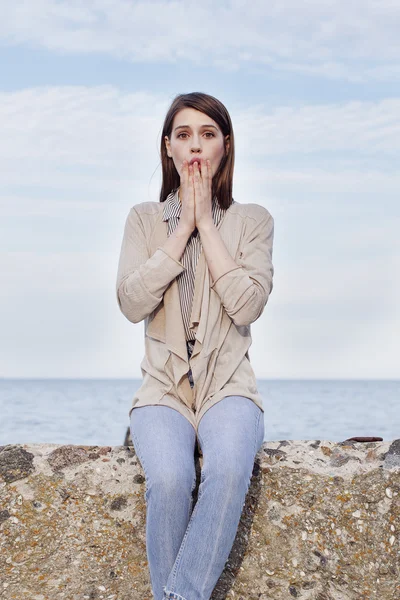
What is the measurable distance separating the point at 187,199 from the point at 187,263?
32 centimetres

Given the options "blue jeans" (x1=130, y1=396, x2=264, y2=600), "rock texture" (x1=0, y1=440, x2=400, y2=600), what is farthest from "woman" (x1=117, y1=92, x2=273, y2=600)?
"rock texture" (x1=0, y1=440, x2=400, y2=600)

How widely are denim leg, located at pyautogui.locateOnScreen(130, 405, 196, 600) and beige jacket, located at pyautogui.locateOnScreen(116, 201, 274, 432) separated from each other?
0.79 ft

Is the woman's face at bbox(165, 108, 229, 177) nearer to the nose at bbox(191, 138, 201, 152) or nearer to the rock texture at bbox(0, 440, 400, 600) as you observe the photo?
the nose at bbox(191, 138, 201, 152)

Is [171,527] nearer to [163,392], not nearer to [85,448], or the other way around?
[163,392]

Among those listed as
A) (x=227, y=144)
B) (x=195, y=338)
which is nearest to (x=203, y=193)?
(x=227, y=144)

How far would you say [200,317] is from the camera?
3311 millimetres

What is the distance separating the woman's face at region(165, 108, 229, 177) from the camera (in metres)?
3.46

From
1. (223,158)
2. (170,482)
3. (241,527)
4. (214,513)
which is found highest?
(223,158)

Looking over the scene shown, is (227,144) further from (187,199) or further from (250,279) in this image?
(250,279)

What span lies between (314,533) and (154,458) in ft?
3.11

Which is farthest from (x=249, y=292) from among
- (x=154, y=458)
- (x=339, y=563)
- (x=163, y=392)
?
(x=339, y=563)

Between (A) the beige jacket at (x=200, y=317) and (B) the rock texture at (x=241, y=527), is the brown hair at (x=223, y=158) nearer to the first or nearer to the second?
(A) the beige jacket at (x=200, y=317)

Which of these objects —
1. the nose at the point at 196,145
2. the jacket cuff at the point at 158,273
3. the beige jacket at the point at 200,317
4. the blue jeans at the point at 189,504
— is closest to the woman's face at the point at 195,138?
the nose at the point at 196,145

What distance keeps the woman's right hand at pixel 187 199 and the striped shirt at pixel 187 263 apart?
0.15 metres
